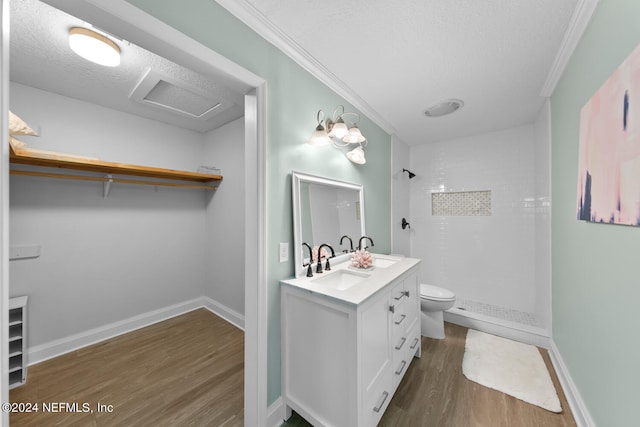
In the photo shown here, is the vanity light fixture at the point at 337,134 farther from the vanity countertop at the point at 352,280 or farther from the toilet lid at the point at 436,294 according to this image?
the toilet lid at the point at 436,294

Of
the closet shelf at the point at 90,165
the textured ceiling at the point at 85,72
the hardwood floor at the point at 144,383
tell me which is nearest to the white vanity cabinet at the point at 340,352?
the hardwood floor at the point at 144,383

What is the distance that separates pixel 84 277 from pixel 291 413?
2397 millimetres

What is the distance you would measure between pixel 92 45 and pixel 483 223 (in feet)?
13.7

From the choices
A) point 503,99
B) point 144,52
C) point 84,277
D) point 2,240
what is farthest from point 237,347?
point 503,99

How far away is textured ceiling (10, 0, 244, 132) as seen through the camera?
1.30 m

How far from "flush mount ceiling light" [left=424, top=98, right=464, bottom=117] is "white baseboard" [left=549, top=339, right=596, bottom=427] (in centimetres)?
238

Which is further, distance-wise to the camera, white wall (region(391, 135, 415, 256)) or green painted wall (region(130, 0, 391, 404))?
white wall (region(391, 135, 415, 256))

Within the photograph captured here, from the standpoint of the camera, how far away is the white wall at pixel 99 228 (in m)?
1.95

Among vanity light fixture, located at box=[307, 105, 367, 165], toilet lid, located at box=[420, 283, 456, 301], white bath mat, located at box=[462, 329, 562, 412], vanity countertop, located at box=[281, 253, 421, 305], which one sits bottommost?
white bath mat, located at box=[462, 329, 562, 412]

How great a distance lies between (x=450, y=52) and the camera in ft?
5.06

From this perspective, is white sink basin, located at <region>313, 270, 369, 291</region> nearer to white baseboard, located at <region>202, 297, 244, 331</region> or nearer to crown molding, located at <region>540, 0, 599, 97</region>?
white baseboard, located at <region>202, 297, 244, 331</region>

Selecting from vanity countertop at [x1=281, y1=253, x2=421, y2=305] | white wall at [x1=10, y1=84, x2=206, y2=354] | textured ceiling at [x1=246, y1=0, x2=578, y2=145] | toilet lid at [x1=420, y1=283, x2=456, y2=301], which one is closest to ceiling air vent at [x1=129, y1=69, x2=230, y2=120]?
white wall at [x1=10, y1=84, x2=206, y2=354]

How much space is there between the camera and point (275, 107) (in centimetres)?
142

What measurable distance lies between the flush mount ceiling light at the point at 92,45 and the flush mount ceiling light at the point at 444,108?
2669 millimetres
